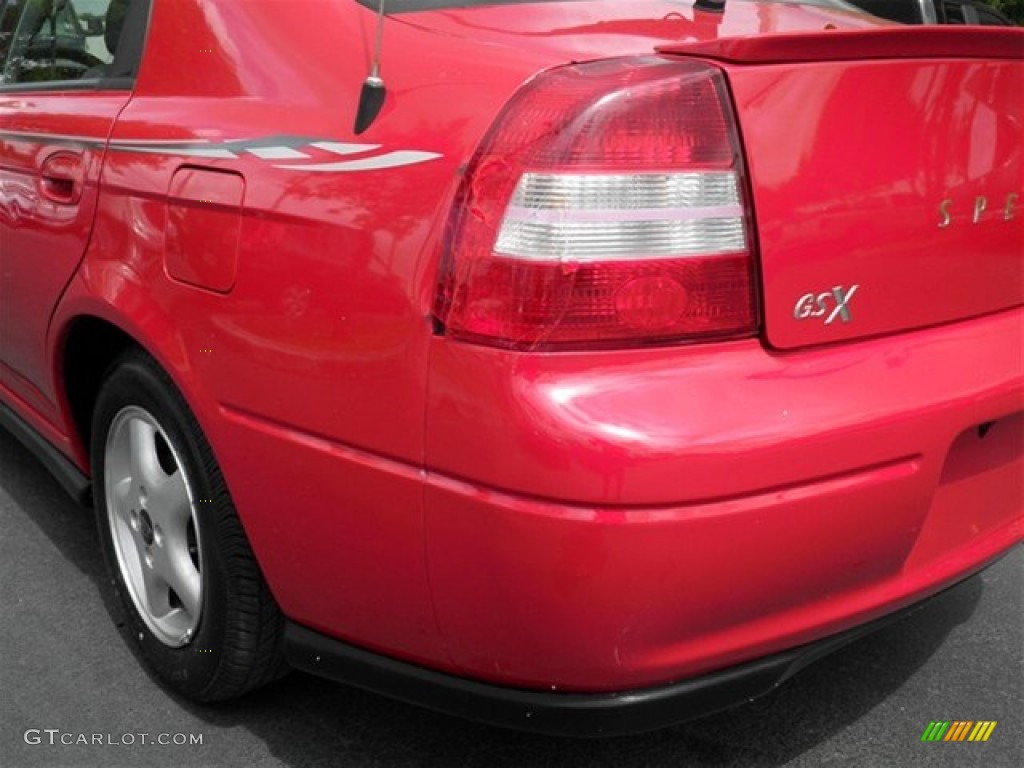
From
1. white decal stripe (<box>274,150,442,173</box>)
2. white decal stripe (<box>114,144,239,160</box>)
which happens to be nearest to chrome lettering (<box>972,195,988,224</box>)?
white decal stripe (<box>274,150,442,173</box>)

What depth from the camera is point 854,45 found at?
1756 millimetres

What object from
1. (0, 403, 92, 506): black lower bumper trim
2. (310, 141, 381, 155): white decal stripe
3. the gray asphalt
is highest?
(310, 141, 381, 155): white decal stripe

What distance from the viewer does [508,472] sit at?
5.32 ft

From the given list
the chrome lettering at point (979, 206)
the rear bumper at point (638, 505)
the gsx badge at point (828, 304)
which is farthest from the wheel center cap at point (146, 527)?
the chrome lettering at point (979, 206)

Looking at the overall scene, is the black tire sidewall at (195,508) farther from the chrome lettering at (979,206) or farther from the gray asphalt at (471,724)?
the chrome lettering at (979,206)

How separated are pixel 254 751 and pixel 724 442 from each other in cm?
127

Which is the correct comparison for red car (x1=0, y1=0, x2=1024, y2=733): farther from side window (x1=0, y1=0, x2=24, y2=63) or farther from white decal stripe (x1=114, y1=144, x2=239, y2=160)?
side window (x1=0, y1=0, x2=24, y2=63)

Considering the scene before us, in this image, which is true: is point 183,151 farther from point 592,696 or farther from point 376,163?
point 592,696

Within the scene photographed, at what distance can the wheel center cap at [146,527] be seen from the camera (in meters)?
2.54

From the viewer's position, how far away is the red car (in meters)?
1.65

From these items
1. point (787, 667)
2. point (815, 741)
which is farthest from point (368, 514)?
point (815, 741)

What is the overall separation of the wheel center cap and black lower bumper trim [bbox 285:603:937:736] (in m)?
0.77

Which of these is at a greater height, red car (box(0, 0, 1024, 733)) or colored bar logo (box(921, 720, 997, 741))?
red car (box(0, 0, 1024, 733))

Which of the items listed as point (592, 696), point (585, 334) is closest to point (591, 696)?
point (592, 696)
